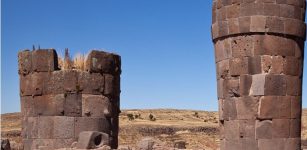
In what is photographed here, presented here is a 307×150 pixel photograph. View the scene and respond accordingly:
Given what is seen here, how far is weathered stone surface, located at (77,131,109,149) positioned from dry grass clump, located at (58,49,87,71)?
172 centimetres

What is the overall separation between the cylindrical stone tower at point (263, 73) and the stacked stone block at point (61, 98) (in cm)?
321

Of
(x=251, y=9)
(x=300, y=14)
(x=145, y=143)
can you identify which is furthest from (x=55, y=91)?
(x=300, y=14)

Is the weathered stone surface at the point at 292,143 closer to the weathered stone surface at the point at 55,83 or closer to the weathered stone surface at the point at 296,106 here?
the weathered stone surface at the point at 296,106

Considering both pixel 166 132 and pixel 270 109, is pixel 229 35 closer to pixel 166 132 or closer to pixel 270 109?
pixel 270 109

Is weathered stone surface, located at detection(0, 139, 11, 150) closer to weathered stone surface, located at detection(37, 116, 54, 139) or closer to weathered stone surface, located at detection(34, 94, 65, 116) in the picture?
weathered stone surface, located at detection(37, 116, 54, 139)

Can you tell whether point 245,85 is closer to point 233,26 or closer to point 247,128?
point 247,128

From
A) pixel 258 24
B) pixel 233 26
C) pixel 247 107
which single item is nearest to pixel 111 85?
pixel 233 26

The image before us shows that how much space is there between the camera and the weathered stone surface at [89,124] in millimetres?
11570

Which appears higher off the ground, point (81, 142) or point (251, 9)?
point (251, 9)

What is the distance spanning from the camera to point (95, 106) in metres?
11.8

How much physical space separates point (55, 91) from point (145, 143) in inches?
97.4

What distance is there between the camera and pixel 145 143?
1142 cm

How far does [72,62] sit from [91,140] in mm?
2214

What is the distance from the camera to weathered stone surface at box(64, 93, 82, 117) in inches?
456
